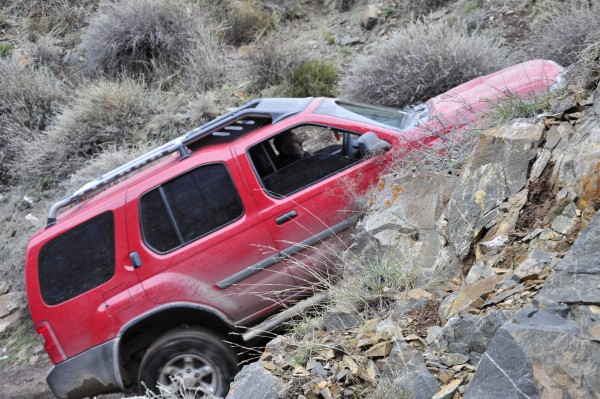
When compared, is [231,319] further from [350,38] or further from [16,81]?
Answer: [16,81]

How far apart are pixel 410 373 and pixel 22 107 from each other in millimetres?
10501

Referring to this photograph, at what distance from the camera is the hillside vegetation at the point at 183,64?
31.2 feet

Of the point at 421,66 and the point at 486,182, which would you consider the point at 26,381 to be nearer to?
the point at 486,182

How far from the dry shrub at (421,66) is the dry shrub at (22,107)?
533 cm

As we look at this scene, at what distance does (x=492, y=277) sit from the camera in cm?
382

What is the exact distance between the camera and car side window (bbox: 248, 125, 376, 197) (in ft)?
19.8

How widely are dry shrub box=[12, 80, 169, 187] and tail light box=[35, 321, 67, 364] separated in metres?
5.06

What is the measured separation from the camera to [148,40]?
41.7ft

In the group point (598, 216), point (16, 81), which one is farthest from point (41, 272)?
point (16, 81)

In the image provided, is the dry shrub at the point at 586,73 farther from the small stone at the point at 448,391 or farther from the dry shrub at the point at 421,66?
the dry shrub at the point at 421,66

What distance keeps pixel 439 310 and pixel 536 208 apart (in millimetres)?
863

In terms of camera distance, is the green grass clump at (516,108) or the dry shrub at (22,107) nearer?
the green grass clump at (516,108)

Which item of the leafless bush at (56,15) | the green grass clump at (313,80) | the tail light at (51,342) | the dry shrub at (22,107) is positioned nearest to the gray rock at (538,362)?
the tail light at (51,342)

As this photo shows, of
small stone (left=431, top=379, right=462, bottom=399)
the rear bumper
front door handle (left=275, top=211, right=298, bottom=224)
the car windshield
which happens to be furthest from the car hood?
the rear bumper
